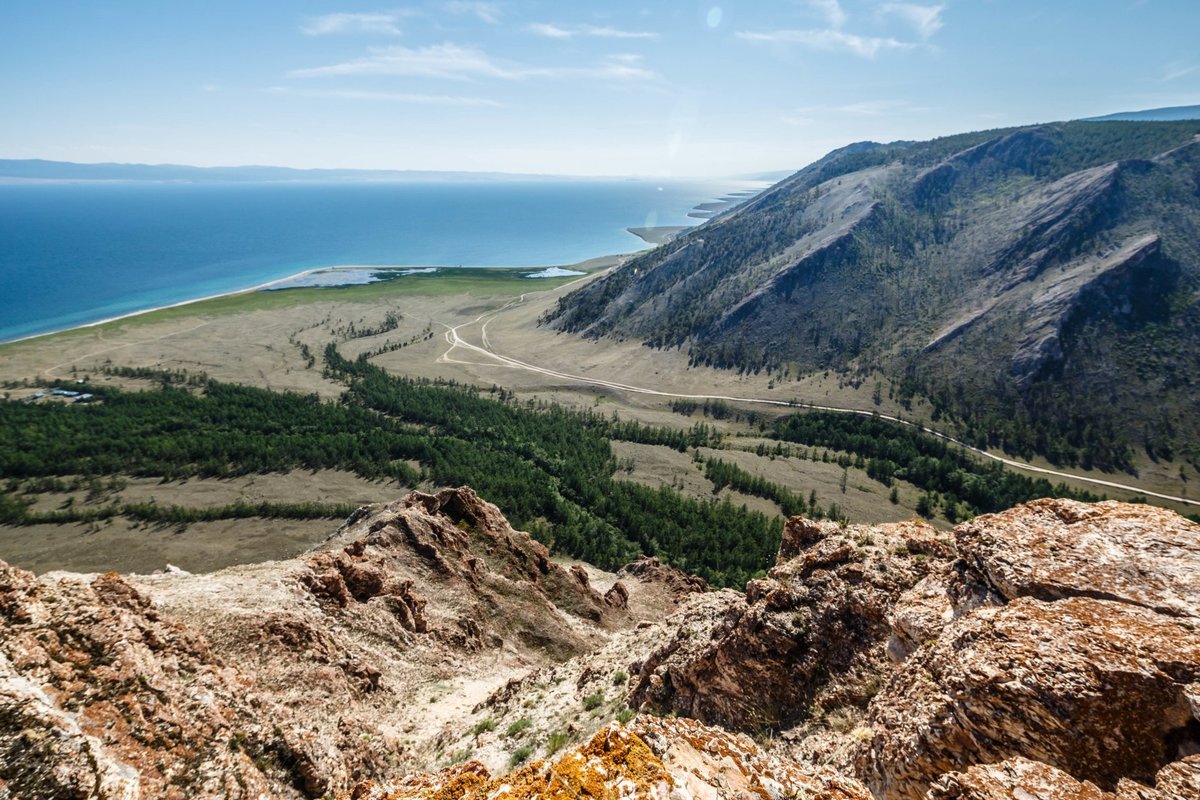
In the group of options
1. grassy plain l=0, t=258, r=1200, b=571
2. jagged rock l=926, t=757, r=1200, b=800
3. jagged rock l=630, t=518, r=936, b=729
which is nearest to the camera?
jagged rock l=926, t=757, r=1200, b=800

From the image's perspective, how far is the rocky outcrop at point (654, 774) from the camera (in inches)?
380

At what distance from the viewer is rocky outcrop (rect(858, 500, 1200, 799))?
10.4 m

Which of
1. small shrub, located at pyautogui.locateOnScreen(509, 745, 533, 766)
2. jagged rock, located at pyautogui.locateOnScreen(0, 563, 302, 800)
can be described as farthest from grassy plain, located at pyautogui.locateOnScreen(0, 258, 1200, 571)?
small shrub, located at pyautogui.locateOnScreen(509, 745, 533, 766)

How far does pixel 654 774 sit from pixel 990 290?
5929 inches

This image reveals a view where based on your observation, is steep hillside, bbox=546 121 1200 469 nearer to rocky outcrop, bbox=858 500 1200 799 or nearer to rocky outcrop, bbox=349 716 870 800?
rocky outcrop, bbox=858 500 1200 799

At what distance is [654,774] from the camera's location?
986cm

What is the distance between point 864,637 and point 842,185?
212938mm

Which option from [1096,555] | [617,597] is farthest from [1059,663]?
[617,597]

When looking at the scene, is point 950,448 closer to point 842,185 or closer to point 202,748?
point 202,748

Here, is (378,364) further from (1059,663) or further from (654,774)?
(1059,663)

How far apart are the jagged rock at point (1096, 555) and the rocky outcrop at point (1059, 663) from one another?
0.04 m

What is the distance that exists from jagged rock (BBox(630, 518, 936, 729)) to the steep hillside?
300ft

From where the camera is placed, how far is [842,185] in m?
195

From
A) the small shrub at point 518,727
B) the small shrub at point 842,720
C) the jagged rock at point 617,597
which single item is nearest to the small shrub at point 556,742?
the small shrub at point 518,727
